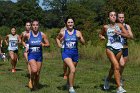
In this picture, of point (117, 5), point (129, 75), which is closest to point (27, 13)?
point (117, 5)

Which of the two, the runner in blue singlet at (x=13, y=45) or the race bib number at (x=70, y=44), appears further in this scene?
the runner in blue singlet at (x=13, y=45)

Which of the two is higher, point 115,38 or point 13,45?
point 115,38

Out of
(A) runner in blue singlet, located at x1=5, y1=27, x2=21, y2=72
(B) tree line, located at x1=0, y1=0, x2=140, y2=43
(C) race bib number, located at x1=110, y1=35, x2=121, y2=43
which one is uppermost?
(B) tree line, located at x1=0, y1=0, x2=140, y2=43

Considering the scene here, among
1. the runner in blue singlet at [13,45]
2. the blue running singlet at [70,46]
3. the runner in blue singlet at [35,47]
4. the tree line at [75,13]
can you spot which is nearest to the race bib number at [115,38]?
the blue running singlet at [70,46]

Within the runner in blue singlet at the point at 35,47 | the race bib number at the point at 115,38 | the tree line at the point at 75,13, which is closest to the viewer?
the race bib number at the point at 115,38

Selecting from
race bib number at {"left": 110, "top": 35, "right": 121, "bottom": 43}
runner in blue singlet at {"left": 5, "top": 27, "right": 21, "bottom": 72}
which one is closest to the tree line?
runner in blue singlet at {"left": 5, "top": 27, "right": 21, "bottom": 72}

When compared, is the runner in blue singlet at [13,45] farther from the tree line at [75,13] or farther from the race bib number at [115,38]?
the tree line at [75,13]

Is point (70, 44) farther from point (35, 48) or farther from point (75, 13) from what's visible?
point (75, 13)

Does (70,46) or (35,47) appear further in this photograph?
(35,47)

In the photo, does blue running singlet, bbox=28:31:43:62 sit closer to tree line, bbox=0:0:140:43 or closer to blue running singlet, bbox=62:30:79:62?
blue running singlet, bbox=62:30:79:62

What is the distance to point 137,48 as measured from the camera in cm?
2389

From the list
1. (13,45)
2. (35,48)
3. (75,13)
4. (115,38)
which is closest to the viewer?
(115,38)

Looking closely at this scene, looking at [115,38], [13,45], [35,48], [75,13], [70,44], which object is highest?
[75,13]

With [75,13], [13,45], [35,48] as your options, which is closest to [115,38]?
[35,48]
